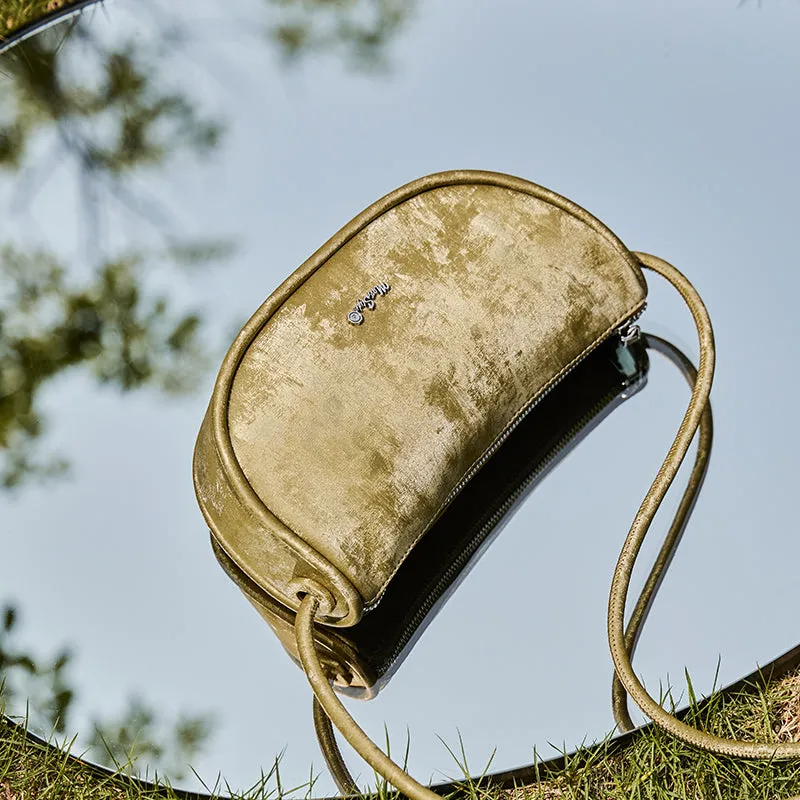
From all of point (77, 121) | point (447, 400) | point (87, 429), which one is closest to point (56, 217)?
point (77, 121)

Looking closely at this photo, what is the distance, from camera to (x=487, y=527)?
1.21m

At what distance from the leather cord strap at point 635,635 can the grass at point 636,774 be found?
0.05 m

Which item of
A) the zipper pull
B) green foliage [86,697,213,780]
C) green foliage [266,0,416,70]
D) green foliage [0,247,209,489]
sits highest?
green foliage [266,0,416,70]

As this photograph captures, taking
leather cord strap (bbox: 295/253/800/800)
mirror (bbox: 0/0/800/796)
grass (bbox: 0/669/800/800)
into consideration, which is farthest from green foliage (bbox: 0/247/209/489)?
leather cord strap (bbox: 295/253/800/800)

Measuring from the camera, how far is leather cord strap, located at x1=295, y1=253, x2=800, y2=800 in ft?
3.21

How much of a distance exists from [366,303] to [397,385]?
9 cm

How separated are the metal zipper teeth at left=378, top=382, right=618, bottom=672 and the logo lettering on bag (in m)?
0.30

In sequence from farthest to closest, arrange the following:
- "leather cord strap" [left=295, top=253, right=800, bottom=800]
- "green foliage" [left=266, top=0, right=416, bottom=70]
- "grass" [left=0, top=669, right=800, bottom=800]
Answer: "green foliage" [left=266, top=0, right=416, bottom=70]
"grass" [left=0, top=669, right=800, bottom=800]
"leather cord strap" [left=295, top=253, right=800, bottom=800]

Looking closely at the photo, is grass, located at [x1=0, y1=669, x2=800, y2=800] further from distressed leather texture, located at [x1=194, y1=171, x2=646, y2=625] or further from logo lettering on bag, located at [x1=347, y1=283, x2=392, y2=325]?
logo lettering on bag, located at [x1=347, y1=283, x2=392, y2=325]

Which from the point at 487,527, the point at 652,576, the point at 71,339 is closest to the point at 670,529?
the point at 652,576

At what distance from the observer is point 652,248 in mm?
1359

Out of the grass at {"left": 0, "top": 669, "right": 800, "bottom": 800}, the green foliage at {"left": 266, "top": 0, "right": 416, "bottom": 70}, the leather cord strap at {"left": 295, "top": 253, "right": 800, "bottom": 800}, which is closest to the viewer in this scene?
the leather cord strap at {"left": 295, "top": 253, "right": 800, "bottom": 800}

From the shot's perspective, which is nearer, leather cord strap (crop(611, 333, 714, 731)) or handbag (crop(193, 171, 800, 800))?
handbag (crop(193, 171, 800, 800))

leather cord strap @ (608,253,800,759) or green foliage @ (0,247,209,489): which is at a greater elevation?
green foliage @ (0,247,209,489)
